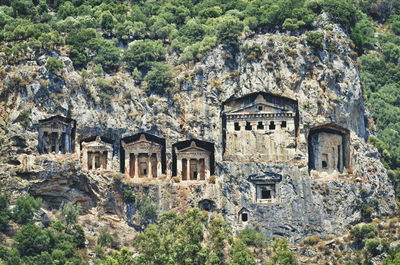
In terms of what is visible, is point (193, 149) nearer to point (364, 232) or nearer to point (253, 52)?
point (253, 52)

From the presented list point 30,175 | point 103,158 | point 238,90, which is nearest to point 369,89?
point 238,90

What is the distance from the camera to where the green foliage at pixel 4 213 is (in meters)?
104

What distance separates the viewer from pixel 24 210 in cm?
10488

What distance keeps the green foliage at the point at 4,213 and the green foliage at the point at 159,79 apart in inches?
823

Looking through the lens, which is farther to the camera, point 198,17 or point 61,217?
point 198,17

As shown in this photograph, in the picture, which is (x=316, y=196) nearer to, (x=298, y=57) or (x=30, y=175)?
(x=298, y=57)

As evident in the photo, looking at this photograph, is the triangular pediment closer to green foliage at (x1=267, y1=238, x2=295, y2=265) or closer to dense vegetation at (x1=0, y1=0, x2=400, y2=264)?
dense vegetation at (x1=0, y1=0, x2=400, y2=264)

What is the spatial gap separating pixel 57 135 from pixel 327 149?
28.4 meters

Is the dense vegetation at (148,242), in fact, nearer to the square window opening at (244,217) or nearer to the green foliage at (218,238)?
the green foliage at (218,238)

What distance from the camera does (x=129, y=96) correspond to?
11619 cm

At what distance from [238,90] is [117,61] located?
14969 mm

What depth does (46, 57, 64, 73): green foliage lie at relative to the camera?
113 metres

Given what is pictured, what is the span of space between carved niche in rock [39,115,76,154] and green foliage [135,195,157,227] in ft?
30.7

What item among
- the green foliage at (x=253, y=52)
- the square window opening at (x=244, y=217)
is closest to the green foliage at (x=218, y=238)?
the square window opening at (x=244, y=217)
